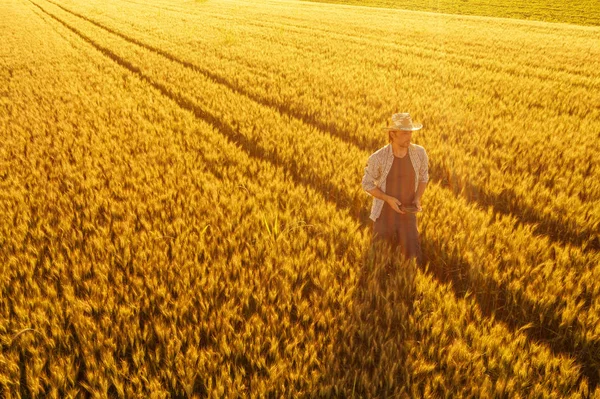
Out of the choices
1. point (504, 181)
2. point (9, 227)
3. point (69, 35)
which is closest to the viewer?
point (9, 227)

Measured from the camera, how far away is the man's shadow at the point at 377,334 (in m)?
2.03

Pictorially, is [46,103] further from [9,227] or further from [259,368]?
[259,368]

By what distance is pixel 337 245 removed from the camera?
3.39m

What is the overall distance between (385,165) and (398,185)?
0.22 meters

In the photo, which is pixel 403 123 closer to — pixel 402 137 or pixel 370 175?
pixel 402 137

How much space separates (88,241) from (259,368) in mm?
2085

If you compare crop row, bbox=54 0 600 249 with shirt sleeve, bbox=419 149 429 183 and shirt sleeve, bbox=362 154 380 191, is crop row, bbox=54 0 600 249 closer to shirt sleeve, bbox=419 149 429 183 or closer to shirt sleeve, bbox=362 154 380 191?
shirt sleeve, bbox=419 149 429 183

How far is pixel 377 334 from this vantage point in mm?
2379

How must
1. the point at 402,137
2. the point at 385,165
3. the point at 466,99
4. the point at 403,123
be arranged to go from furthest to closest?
the point at 466,99, the point at 385,165, the point at 402,137, the point at 403,123

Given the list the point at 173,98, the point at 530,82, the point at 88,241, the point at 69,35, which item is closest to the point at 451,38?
the point at 530,82

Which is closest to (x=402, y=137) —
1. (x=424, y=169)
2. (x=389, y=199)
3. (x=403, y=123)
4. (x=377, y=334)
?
(x=403, y=123)

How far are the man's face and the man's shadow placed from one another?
0.95 metres

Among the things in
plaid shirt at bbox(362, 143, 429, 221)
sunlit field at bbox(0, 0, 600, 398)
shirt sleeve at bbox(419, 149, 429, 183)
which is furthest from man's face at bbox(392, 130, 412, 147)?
sunlit field at bbox(0, 0, 600, 398)

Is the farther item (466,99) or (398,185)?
(466,99)
